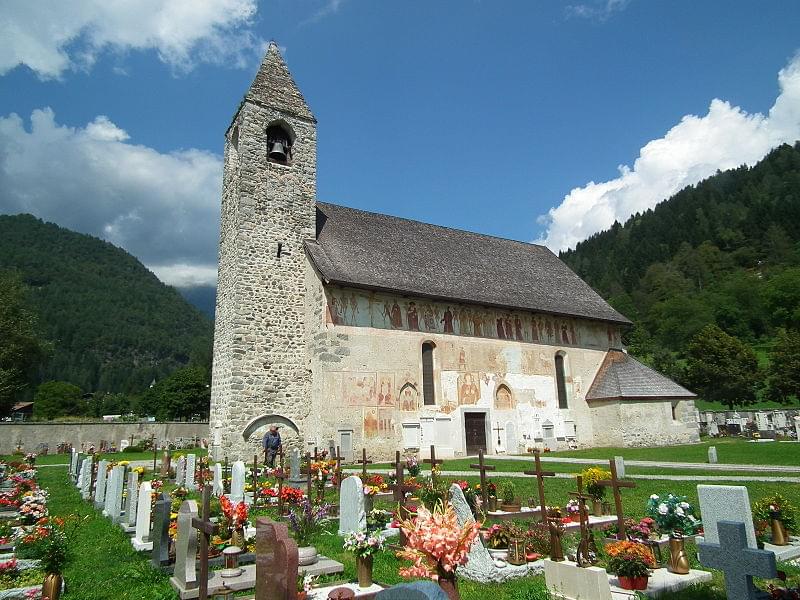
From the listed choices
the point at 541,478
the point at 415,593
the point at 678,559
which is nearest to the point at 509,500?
the point at 541,478

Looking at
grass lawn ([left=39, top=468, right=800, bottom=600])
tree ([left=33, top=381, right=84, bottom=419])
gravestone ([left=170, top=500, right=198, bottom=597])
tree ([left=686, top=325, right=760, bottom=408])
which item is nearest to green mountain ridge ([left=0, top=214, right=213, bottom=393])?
tree ([left=33, top=381, right=84, bottom=419])

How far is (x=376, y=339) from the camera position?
2319 centimetres

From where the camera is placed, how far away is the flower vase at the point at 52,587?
5.89m

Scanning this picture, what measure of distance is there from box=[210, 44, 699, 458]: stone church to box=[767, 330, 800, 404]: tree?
24.5 meters

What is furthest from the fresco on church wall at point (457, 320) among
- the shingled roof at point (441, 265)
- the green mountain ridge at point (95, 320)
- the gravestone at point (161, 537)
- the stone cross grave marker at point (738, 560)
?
the green mountain ridge at point (95, 320)

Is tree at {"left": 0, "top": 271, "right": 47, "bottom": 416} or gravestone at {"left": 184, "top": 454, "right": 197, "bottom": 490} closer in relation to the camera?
gravestone at {"left": 184, "top": 454, "right": 197, "bottom": 490}

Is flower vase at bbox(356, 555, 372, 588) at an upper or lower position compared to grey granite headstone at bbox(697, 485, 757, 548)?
lower

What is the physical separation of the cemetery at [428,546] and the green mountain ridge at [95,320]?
312 feet

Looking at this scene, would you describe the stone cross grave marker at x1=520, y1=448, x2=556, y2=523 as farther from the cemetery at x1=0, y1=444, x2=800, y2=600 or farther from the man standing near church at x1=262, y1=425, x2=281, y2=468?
the man standing near church at x1=262, y1=425, x2=281, y2=468

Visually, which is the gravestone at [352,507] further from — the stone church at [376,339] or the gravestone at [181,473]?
the stone church at [376,339]

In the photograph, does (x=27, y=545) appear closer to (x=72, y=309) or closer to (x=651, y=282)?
(x=651, y=282)

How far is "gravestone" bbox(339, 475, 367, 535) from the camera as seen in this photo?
9.12 meters

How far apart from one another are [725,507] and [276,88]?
991 inches

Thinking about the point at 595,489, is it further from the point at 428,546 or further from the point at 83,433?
the point at 83,433
